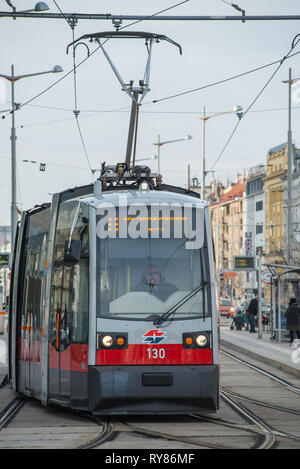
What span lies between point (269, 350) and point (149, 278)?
60.0ft

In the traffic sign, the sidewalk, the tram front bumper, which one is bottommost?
the sidewalk

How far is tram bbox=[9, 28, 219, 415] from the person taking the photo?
13.2 meters

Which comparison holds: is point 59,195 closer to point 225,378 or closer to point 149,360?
point 149,360

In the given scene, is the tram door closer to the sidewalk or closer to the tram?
the tram

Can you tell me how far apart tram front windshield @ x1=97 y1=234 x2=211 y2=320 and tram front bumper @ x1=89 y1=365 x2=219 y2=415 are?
719 millimetres

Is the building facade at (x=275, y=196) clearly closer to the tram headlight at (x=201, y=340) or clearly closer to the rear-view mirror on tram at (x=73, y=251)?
the tram headlight at (x=201, y=340)

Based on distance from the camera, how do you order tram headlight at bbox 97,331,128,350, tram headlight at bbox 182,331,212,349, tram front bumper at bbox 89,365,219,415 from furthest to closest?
tram headlight at bbox 182,331,212,349, tram headlight at bbox 97,331,128,350, tram front bumper at bbox 89,365,219,415

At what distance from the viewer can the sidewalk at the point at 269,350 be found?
2515 centimetres

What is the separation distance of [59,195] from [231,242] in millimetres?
140187

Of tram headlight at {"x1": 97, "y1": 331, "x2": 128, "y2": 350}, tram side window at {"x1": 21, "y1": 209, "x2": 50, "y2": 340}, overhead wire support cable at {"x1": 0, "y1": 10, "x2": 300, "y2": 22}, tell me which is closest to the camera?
tram headlight at {"x1": 97, "y1": 331, "x2": 128, "y2": 350}

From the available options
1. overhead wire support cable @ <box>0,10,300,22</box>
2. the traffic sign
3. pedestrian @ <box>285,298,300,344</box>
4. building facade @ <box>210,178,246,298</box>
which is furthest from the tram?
building facade @ <box>210,178,246,298</box>

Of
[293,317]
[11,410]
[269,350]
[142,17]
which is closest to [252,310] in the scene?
[293,317]

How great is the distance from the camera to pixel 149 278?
1357 centimetres

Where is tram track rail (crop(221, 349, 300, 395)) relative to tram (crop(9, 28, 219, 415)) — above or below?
below
